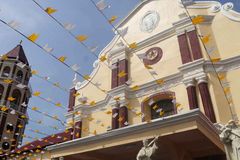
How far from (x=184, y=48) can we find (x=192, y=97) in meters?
2.77

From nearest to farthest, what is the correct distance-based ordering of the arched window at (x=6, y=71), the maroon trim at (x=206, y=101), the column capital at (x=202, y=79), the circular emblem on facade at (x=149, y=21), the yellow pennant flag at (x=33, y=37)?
the yellow pennant flag at (x=33, y=37), the maroon trim at (x=206, y=101), the column capital at (x=202, y=79), the circular emblem on facade at (x=149, y=21), the arched window at (x=6, y=71)

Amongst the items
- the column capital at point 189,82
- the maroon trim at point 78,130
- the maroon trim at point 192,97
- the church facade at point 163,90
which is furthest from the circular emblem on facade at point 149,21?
the maroon trim at point 78,130

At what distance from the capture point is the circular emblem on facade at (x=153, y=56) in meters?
13.7

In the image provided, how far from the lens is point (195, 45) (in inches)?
493

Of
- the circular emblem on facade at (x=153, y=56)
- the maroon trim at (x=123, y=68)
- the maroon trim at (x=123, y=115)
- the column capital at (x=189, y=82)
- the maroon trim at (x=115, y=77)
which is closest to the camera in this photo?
the column capital at (x=189, y=82)

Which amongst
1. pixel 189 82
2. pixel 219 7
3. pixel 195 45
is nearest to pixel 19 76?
pixel 195 45

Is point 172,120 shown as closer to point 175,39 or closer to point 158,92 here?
point 158,92

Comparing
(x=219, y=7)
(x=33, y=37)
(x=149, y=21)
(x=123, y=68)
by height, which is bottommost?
(x=33, y=37)

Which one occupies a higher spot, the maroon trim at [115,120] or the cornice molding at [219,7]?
the cornice molding at [219,7]

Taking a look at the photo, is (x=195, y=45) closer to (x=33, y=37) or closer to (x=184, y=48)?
(x=184, y=48)

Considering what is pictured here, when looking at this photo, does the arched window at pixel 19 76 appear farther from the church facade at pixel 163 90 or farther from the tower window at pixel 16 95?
the church facade at pixel 163 90

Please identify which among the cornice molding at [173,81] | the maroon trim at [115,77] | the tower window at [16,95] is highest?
the tower window at [16,95]

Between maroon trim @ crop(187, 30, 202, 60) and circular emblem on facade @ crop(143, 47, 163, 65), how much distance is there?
5.76 feet

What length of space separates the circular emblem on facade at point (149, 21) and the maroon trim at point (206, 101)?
5.29m
